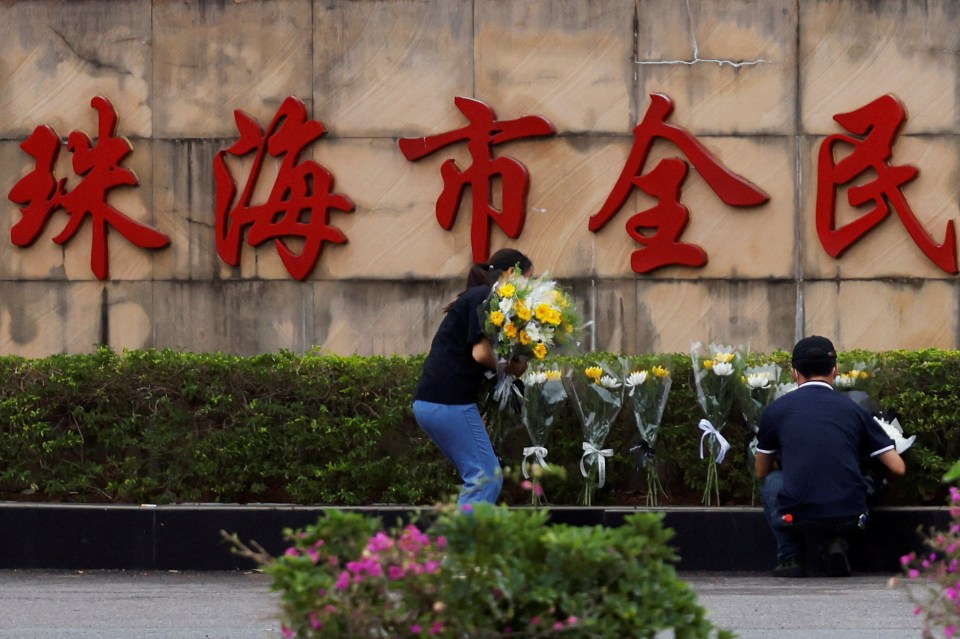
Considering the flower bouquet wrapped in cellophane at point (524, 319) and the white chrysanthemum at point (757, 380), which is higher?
the flower bouquet wrapped in cellophane at point (524, 319)

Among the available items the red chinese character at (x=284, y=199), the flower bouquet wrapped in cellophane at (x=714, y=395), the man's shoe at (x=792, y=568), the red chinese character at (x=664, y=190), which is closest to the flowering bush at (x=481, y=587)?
the man's shoe at (x=792, y=568)

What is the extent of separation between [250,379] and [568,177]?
3.22 metres

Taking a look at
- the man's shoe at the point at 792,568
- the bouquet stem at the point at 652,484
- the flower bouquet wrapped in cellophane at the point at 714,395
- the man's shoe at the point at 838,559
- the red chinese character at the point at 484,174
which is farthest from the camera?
the red chinese character at the point at 484,174

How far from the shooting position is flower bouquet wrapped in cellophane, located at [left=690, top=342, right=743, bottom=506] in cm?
888

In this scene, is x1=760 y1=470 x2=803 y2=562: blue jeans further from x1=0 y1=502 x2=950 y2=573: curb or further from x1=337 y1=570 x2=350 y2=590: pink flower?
x1=337 y1=570 x2=350 y2=590: pink flower

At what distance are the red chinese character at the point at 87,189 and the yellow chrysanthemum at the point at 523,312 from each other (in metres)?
4.80

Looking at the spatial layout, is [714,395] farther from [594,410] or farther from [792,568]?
[792,568]

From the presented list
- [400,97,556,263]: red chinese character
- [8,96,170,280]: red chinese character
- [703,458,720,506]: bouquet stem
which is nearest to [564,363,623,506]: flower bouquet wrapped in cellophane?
[703,458,720,506]: bouquet stem

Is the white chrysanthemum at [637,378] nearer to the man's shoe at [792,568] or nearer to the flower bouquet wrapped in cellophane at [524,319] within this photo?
the flower bouquet wrapped in cellophane at [524,319]

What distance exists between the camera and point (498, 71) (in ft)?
37.8

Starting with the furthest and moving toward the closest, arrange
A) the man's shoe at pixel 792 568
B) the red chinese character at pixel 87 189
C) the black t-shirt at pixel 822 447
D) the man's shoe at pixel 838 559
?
the red chinese character at pixel 87 189 < the man's shoe at pixel 792 568 < the man's shoe at pixel 838 559 < the black t-shirt at pixel 822 447

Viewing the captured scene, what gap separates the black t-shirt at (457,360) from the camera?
303 inches

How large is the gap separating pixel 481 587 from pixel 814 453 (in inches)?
184

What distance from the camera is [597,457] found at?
898 cm
